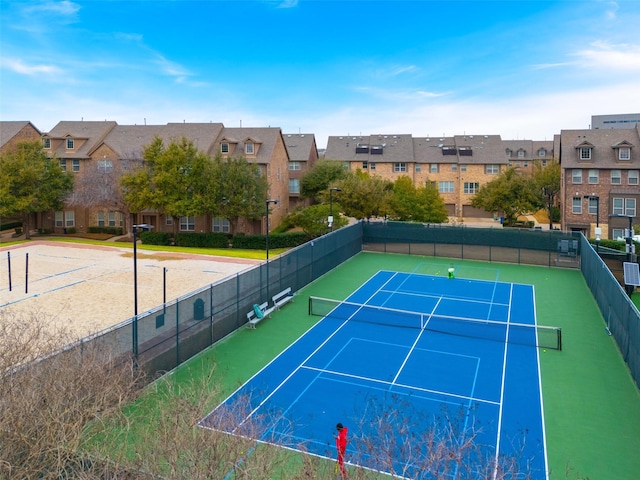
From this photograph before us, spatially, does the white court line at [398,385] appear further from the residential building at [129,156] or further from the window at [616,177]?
the window at [616,177]

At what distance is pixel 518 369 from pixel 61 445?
587 inches

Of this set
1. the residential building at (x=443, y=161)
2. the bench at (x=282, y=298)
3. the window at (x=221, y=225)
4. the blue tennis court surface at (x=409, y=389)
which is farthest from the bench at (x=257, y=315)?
the residential building at (x=443, y=161)

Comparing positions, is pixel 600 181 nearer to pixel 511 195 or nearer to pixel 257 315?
pixel 511 195

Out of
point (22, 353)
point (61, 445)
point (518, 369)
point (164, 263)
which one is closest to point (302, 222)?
point (164, 263)

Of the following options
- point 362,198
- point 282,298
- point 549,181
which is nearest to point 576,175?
point 549,181

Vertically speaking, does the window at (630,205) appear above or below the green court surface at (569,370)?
above

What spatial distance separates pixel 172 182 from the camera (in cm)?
4438

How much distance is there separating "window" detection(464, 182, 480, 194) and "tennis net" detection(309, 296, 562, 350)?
4789 centimetres

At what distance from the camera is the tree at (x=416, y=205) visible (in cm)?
4981

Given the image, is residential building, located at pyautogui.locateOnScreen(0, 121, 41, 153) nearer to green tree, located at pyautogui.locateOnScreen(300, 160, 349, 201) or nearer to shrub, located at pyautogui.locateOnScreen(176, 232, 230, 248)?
shrub, located at pyautogui.locateOnScreen(176, 232, 230, 248)

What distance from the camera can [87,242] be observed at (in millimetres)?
46656

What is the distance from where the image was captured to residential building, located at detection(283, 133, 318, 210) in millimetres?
58859

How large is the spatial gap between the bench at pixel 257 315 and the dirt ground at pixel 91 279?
5.20 metres

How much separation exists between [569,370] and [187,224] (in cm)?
4031
